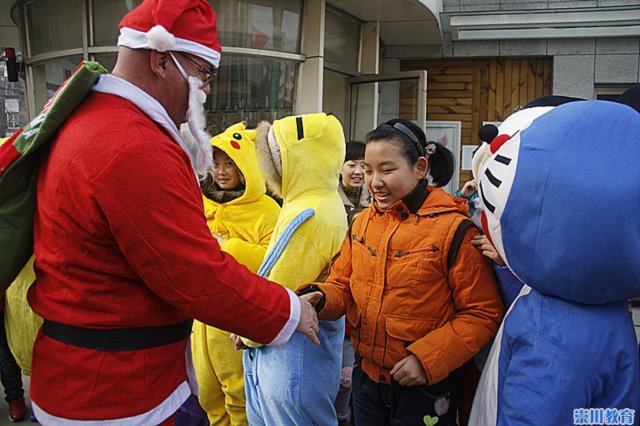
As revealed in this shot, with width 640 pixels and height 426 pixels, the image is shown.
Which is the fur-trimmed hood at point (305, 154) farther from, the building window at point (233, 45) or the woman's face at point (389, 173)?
the building window at point (233, 45)

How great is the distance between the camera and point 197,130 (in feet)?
5.97

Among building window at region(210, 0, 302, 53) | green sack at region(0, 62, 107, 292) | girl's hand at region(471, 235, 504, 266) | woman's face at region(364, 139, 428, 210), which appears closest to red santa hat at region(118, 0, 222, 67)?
green sack at region(0, 62, 107, 292)

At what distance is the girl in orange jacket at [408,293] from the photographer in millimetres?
1933

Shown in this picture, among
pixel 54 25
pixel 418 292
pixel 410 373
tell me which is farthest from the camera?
pixel 54 25

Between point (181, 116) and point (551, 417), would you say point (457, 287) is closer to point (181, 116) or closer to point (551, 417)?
point (551, 417)

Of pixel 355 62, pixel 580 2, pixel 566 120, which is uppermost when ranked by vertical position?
pixel 580 2

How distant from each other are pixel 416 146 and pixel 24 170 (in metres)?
1.36

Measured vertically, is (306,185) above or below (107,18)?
below

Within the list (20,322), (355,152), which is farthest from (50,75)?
(20,322)

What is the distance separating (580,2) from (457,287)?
29.0 feet

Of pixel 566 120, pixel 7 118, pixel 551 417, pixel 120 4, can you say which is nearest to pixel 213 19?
pixel 566 120

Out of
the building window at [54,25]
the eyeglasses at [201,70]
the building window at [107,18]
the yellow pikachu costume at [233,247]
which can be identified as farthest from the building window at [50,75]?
the eyeglasses at [201,70]

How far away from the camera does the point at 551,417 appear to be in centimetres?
140

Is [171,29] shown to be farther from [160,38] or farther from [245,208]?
[245,208]
